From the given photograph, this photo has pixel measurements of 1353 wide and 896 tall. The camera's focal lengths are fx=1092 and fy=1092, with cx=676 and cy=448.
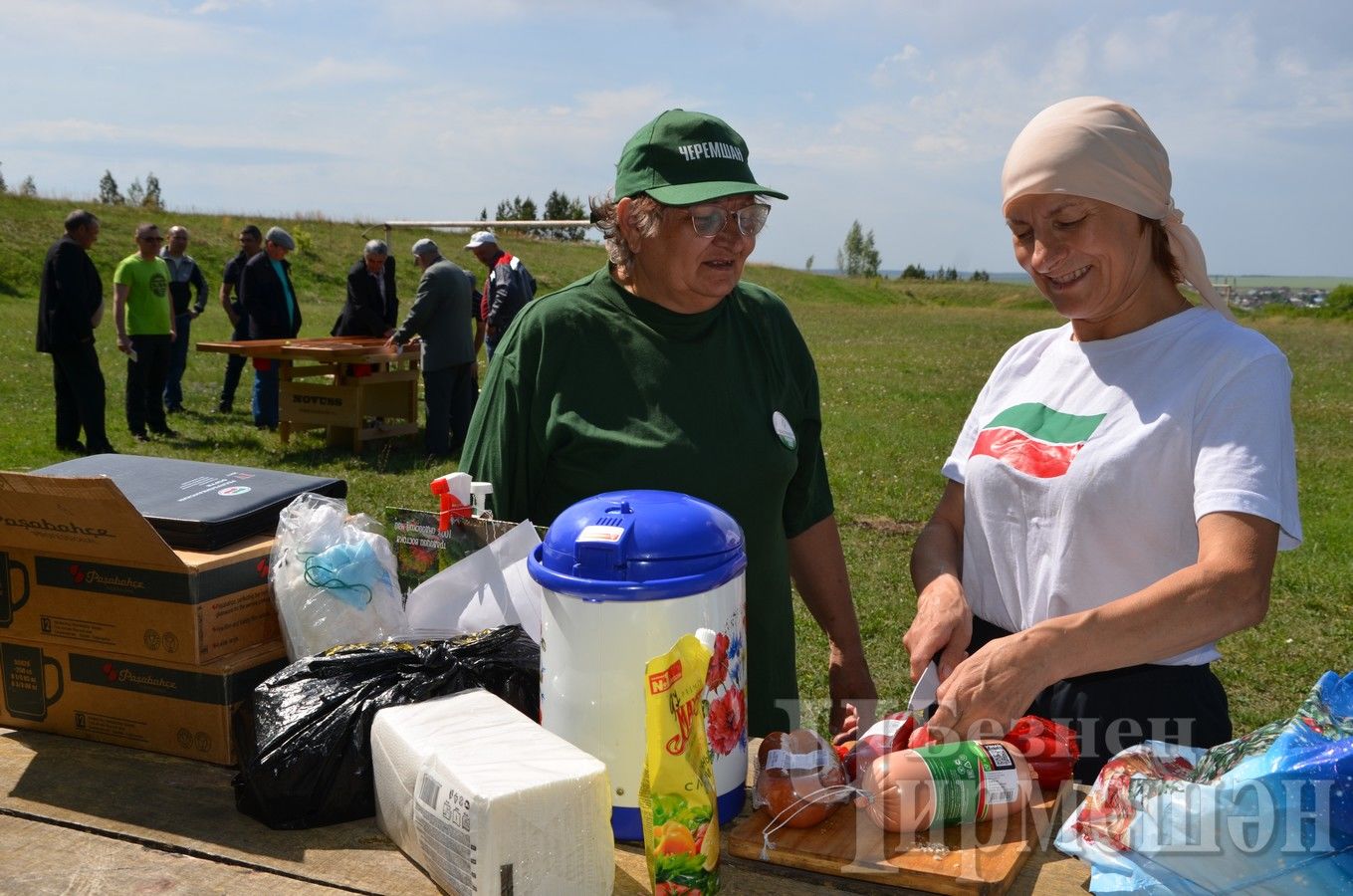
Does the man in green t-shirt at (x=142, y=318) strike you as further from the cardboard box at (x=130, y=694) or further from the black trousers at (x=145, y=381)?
the cardboard box at (x=130, y=694)

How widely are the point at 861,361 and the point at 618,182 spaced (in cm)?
1794

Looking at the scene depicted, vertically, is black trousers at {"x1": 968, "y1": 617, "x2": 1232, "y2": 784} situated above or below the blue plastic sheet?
below

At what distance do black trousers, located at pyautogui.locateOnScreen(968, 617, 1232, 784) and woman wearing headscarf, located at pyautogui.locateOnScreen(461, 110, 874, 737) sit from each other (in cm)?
48

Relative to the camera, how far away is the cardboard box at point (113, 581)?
1.76 m

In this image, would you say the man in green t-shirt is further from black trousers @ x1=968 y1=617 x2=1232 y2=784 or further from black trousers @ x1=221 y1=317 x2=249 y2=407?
black trousers @ x1=968 y1=617 x2=1232 y2=784

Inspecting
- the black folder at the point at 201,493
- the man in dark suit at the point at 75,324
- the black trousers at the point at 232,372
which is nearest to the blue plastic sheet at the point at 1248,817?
the black folder at the point at 201,493

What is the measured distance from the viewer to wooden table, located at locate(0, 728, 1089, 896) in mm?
1426

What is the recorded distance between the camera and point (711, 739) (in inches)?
56.2

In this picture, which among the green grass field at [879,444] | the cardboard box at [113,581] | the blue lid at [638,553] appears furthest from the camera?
the green grass field at [879,444]

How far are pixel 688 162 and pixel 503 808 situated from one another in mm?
1292

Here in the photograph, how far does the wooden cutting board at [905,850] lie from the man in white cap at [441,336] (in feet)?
27.0

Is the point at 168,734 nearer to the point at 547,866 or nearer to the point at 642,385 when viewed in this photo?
the point at 547,866

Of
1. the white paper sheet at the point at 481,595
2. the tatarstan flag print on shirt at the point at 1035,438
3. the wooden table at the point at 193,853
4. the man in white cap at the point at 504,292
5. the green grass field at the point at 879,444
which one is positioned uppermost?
the man in white cap at the point at 504,292

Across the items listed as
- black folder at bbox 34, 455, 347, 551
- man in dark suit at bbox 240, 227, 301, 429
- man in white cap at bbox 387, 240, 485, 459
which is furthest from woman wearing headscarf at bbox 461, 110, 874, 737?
man in dark suit at bbox 240, 227, 301, 429
